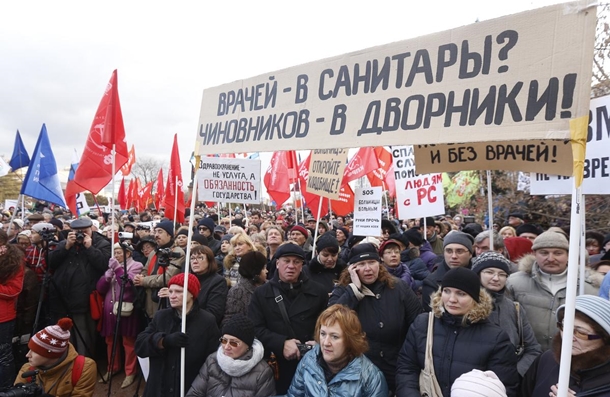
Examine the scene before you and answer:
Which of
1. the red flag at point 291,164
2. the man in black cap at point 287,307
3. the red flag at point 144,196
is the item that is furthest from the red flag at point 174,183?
the red flag at point 144,196

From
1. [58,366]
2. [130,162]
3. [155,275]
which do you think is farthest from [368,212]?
[130,162]

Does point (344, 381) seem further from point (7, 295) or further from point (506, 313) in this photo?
point (7, 295)

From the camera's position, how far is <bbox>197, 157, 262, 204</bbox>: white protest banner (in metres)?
4.71

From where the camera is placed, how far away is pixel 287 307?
3.57 m

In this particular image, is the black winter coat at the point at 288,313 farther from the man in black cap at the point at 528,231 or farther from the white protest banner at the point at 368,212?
the man in black cap at the point at 528,231

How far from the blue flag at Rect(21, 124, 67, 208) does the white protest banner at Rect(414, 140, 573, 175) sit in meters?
6.31

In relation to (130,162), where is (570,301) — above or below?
below

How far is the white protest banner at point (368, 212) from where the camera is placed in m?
6.39

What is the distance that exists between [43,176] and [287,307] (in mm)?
5671

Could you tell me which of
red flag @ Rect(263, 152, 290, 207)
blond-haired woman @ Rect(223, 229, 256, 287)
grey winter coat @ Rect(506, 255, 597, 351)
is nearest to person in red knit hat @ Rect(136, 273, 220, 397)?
blond-haired woman @ Rect(223, 229, 256, 287)

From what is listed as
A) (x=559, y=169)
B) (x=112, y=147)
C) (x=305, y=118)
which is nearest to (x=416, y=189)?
(x=559, y=169)

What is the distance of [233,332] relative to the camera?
307 centimetres

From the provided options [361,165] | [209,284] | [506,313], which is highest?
[361,165]

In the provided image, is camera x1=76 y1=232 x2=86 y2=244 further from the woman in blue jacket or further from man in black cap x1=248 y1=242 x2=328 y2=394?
the woman in blue jacket
